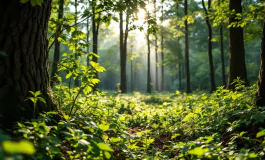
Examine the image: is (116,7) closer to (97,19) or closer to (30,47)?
(97,19)

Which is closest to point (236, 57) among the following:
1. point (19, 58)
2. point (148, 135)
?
point (148, 135)

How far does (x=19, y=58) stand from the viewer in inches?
108

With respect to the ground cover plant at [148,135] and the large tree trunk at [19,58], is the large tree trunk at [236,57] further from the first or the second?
the large tree trunk at [19,58]

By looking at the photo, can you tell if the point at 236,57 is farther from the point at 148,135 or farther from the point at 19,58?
the point at 19,58

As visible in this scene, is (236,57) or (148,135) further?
(236,57)

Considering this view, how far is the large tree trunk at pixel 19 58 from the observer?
260 centimetres

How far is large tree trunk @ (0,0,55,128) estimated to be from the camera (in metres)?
2.60

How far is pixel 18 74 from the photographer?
107 inches

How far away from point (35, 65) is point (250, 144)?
321cm

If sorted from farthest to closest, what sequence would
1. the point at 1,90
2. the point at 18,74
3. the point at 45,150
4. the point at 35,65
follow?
1. the point at 35,65
2. the point at 18,74
3. the point at 1,90
4. the point at 45,150

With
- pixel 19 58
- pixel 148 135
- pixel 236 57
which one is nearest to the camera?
pixel 19 58

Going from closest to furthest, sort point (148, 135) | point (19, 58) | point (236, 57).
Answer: point (19, 58), point (148, 135), point (236, 57)

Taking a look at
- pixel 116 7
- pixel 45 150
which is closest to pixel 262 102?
pixel 116 7

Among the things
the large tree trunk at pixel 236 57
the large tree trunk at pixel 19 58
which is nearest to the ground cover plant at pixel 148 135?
the large tree trunk at pixel 19 58
